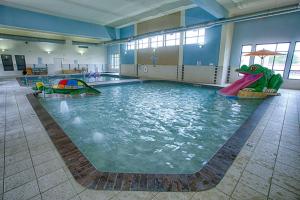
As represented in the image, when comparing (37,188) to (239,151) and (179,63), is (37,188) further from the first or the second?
(179,63)

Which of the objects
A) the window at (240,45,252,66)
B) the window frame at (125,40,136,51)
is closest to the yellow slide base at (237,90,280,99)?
the window at (240,45,252,66)

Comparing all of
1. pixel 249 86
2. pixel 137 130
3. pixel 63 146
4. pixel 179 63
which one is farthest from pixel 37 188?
pixel 179 63

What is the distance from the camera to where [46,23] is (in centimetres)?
1006

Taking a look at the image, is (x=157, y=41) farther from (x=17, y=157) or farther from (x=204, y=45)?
(x=17, y=157)

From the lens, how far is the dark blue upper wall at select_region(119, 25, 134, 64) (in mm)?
14203

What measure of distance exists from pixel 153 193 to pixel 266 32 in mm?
10454

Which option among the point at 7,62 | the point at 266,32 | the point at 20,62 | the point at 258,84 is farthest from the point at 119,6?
the point at 7,62

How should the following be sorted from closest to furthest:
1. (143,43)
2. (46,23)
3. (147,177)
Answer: (147,177) → (46,23) → (143,43)

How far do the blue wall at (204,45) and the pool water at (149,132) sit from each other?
4.89 metres

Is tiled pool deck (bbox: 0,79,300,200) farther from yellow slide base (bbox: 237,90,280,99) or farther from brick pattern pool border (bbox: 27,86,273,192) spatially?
yellow slide base (bbox: 237,90,280,99)

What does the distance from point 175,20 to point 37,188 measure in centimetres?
1142

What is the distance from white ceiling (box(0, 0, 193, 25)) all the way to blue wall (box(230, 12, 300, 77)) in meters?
3.63

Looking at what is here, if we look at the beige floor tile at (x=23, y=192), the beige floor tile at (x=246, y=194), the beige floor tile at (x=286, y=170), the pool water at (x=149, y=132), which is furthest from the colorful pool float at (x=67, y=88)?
the beige floor tile at (x=286, y=170)

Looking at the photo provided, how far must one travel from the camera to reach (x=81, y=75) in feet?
50.9
